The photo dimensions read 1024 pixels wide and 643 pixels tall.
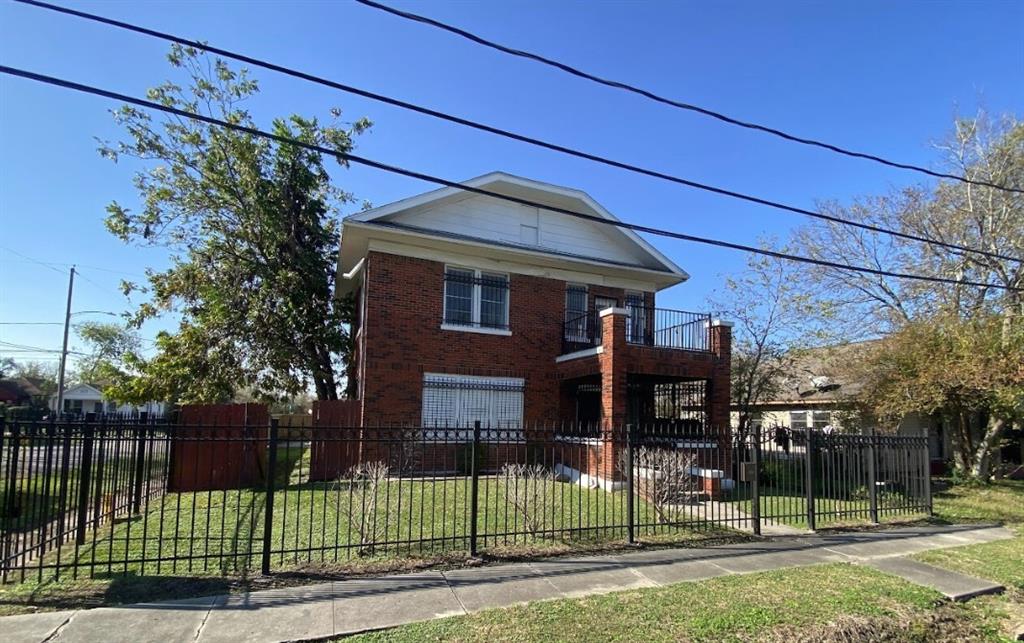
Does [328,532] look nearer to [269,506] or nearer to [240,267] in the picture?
[269,506]

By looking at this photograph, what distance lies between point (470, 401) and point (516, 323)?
242 cm

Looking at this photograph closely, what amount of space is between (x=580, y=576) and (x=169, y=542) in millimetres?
5245

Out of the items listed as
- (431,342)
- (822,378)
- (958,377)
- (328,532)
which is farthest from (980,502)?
(328,532)

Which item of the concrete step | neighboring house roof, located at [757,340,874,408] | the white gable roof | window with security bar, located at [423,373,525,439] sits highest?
the white gable roof

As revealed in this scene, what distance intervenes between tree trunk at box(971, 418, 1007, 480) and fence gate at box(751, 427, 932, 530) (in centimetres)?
673

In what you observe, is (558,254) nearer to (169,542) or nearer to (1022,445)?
(169,542)

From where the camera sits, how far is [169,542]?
7.46 meters

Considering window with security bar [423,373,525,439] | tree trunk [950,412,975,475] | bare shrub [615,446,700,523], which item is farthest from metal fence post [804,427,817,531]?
tree trunk [950,412,975,475]

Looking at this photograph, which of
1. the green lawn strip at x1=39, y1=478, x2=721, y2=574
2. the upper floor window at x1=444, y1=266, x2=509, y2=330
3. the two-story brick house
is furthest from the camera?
the upper floor window at x1=444, y1=266, x2=509, y2=330

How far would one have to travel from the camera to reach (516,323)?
51.2ft

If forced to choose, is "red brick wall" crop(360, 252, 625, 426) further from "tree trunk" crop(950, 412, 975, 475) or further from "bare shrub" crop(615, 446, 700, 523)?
"tree trunk" crop(950, 412, 975, 475)

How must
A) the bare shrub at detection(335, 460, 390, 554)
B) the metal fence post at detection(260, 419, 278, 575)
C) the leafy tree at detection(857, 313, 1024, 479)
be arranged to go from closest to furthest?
the metal fence post at detection(260, 419, 278, 575) → the bare shrub at detection(335, 460, 390, 554) → the leafy tree at detection(857, 313, 1024, 479)

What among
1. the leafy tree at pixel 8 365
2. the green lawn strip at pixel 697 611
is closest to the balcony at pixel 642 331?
the green lawn strip at pixel 697 611

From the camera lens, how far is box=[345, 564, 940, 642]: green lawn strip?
4.91 metres
